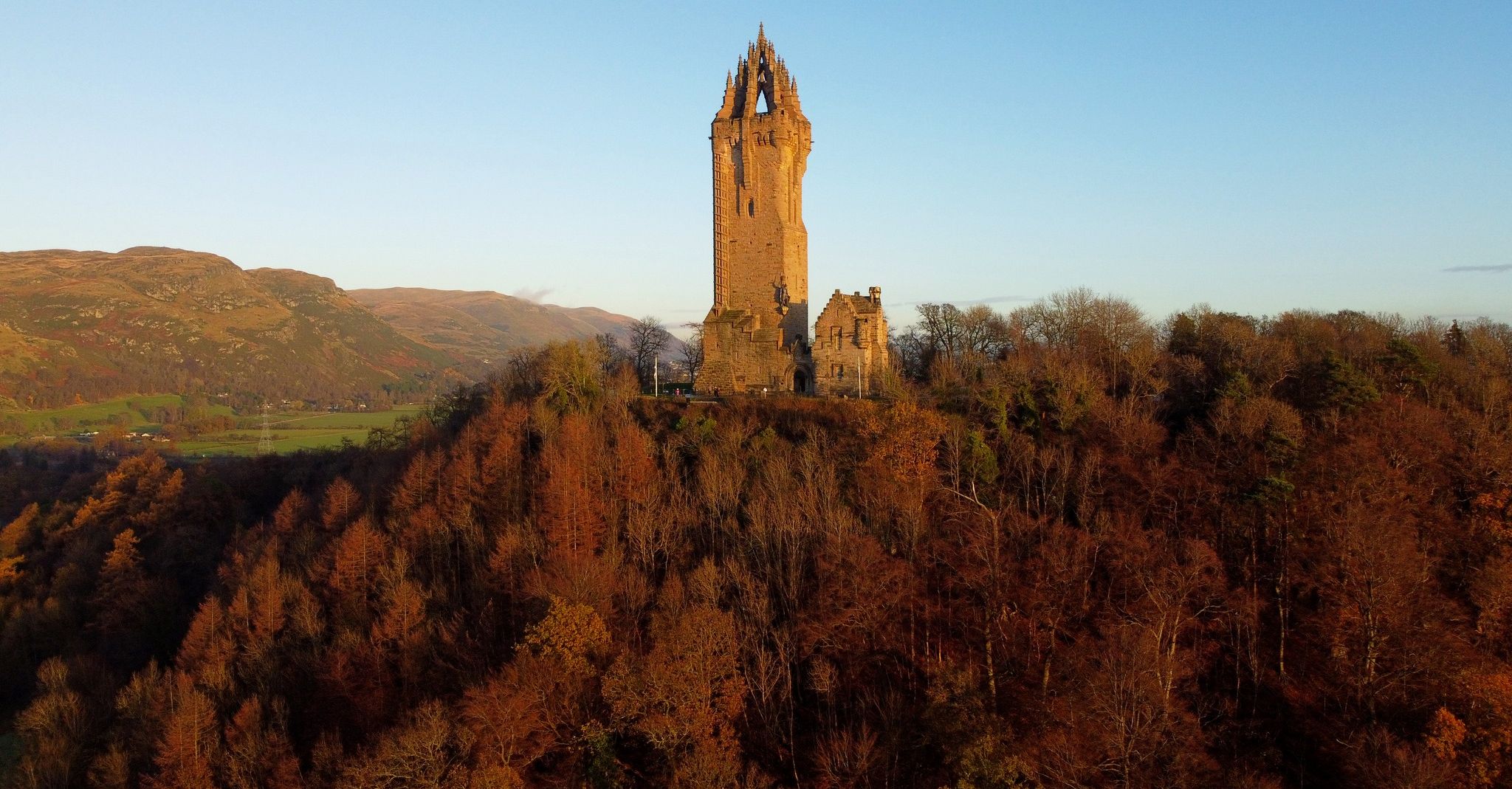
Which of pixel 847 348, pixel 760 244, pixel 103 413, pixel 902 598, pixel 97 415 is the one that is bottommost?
pixel 902 598

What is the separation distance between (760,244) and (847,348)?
8222 millimetres

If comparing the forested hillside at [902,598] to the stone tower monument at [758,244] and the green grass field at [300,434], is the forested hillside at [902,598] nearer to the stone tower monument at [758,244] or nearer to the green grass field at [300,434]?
the stone tower monument at [758,244]

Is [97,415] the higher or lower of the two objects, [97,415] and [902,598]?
the higher

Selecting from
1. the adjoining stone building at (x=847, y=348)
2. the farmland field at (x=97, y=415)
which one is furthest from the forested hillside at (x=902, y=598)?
the farmland field at (x=97, y=415)

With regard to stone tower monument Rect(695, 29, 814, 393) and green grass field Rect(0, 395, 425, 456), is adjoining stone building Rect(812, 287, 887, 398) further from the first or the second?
green grass field Rect(0, 395, 425, 456)

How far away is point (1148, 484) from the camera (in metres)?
37.2

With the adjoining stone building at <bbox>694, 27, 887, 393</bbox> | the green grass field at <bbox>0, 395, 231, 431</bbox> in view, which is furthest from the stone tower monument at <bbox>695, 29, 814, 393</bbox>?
the green grass field at <bbox>0, 395, 231, 431</bbox>

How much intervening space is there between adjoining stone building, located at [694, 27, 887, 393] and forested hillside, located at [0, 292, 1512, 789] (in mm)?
5676

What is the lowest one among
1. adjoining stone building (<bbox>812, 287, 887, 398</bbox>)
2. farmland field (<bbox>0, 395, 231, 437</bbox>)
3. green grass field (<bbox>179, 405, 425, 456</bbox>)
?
green grass field (<bbox>179, 405, 425, 456</bbox>)

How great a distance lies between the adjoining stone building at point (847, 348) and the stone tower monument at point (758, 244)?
161 cm

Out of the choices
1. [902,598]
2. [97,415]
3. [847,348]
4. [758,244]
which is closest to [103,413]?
[97,415]

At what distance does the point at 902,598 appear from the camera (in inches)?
1319

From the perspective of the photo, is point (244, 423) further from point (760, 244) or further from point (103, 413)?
point (760, 244)

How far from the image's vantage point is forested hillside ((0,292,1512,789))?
93.6 ft
